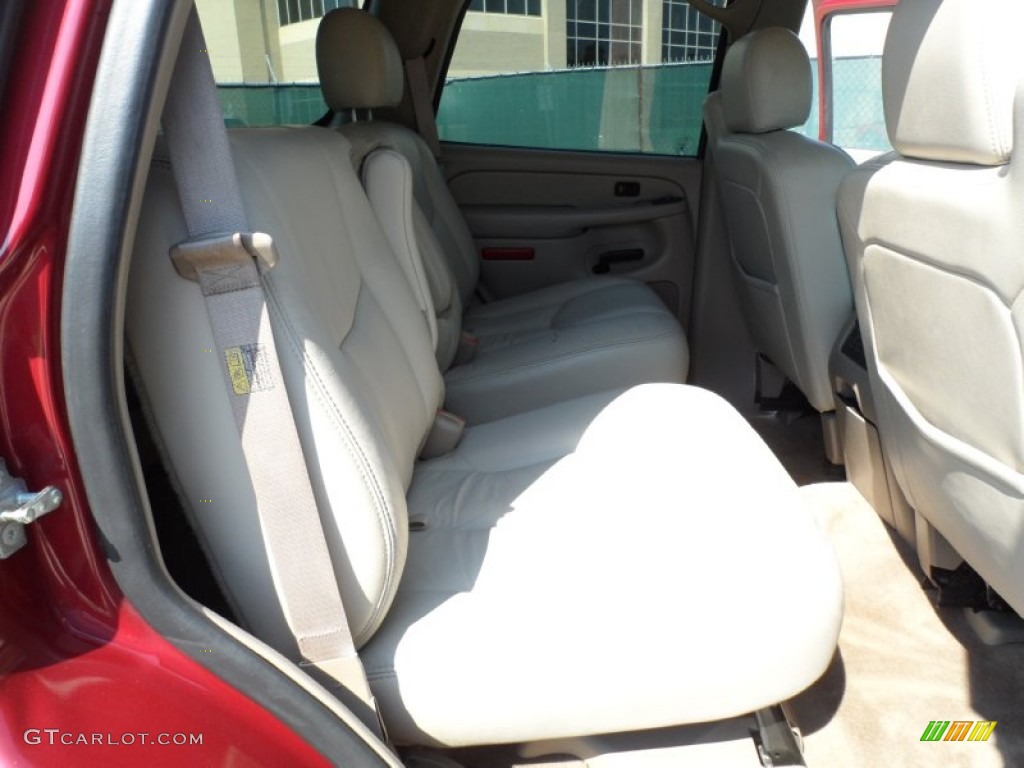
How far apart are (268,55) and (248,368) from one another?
1809 millimetres

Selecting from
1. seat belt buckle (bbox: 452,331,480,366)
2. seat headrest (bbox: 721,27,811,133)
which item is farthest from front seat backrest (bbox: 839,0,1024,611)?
seat belt buckle (bbox: 452,331,480,366)

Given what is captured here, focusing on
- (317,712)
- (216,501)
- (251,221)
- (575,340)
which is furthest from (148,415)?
(575,340)

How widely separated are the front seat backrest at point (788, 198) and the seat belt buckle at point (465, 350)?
26.5 inches

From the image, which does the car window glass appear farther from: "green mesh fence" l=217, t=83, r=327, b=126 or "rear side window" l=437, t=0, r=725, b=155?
"green mesh fence" l=217, t=83, r=327, b=126

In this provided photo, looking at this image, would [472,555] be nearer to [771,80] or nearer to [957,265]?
[957,265]

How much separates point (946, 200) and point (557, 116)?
84.7 inches

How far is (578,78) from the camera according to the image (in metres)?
3.00

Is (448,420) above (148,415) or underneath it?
underneath

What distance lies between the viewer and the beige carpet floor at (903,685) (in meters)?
1.15

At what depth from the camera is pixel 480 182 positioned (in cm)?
297

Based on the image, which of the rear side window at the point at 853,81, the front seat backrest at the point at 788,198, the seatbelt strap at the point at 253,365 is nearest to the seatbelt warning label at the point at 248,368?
the seatbelt strap at the point at 253,365

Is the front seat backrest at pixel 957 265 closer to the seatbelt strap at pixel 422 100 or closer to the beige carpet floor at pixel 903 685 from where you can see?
the beige carpet floor at pixel 903 685

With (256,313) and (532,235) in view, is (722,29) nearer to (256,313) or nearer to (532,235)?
(532,235)

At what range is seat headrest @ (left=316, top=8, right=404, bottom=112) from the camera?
6.61 ft
